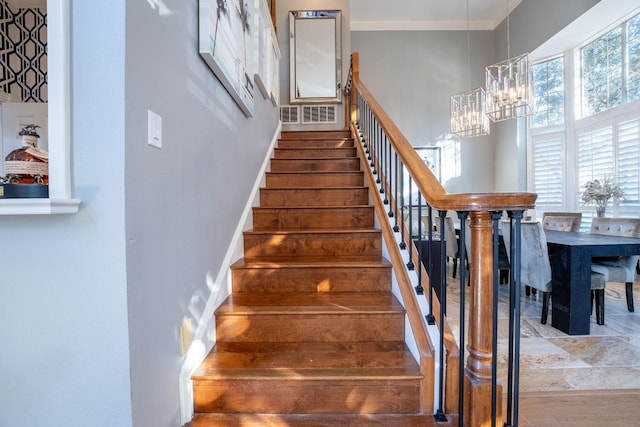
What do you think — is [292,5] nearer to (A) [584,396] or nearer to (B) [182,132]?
(B) [182,132]

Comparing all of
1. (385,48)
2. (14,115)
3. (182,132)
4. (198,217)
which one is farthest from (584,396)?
(385,48)

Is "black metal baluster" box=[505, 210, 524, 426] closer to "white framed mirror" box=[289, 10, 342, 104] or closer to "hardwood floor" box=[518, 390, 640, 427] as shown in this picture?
"hardwood floor" box=[518, 390, 640, 427]

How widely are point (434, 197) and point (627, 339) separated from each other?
8.01 ft

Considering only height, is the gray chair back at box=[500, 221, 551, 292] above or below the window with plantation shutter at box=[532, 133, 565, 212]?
below

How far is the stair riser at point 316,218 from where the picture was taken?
2.51 metres

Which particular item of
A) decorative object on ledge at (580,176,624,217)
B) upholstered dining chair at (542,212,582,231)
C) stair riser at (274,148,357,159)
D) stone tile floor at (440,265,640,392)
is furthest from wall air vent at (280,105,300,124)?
decorative object on ledge at (580,176,624,217)

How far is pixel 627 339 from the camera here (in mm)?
2336

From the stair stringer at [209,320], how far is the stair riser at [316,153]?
3.91 feet

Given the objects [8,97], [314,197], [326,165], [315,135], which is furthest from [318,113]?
[8,97]

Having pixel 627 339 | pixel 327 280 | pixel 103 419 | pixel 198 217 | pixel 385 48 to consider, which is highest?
pixel 385 48

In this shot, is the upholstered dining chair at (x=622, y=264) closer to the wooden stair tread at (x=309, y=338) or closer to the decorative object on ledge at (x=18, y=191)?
the wooden stair tread at (x=309, y=338)

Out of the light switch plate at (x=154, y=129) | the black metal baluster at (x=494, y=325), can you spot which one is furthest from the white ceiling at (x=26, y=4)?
the black metal baluster at (x=494, y=325)

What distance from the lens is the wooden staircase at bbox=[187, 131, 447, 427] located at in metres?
1.33

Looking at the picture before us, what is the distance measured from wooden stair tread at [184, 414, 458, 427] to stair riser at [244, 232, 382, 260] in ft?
3.49
